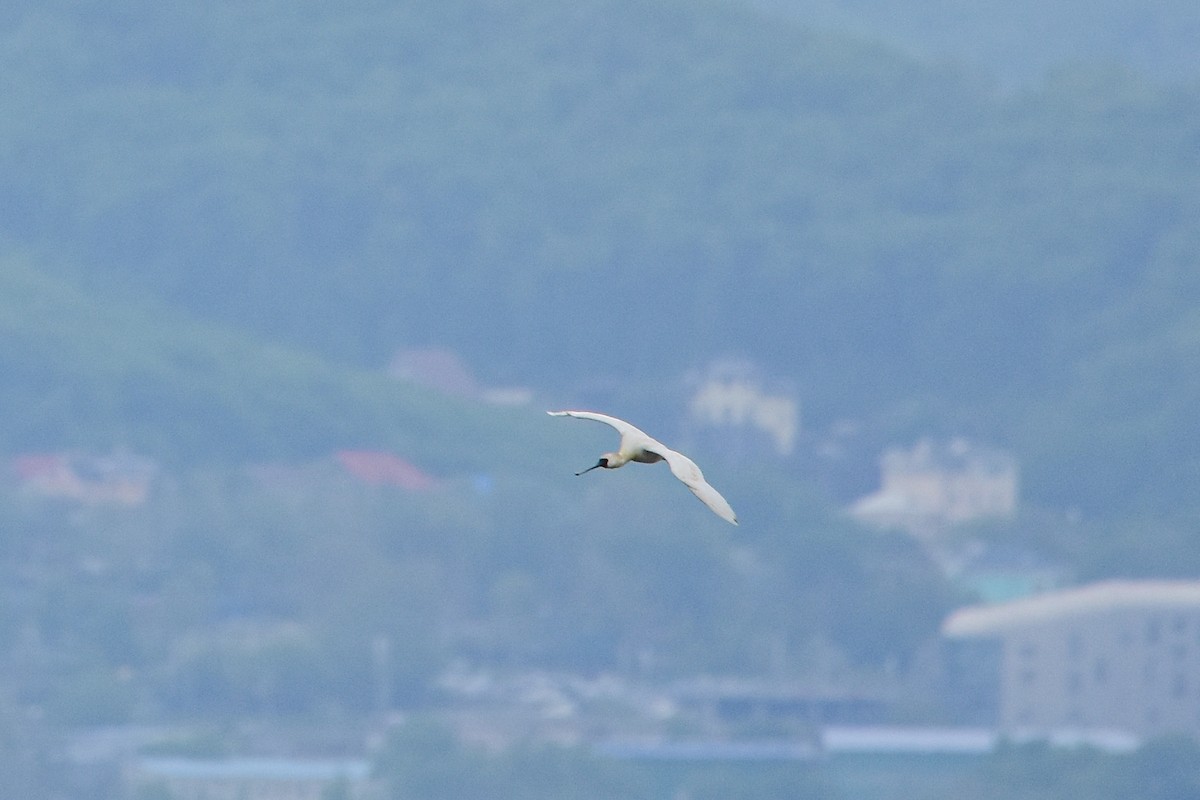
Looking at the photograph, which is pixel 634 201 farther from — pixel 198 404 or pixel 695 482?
pixel 695 482

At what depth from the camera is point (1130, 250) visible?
93.0m

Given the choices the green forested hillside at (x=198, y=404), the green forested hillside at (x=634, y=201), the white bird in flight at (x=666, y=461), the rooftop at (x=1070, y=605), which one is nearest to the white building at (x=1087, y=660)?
the rooftop at (x=1070, y=605)

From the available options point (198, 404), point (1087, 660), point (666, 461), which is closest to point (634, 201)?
point (198, 404)

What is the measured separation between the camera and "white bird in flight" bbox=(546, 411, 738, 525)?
493cm

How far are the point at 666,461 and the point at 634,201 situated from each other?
305 feet

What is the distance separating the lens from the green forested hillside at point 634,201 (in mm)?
89938

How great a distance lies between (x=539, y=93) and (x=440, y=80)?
3900mm

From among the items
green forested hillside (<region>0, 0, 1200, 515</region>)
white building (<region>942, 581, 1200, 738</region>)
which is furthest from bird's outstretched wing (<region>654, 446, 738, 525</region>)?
green forested hillside (<region>0, 0, 1200, 515</region>)

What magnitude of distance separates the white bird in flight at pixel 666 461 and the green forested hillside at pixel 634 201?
3008 inches

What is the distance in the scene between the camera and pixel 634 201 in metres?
97.7

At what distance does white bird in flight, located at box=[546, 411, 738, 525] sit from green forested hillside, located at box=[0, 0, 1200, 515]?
7639cm

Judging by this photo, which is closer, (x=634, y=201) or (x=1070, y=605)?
(x=1070, y=605)

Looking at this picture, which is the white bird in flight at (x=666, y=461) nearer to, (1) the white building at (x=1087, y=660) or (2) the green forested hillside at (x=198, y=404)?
(1) the white building at (x=1087, y=660)

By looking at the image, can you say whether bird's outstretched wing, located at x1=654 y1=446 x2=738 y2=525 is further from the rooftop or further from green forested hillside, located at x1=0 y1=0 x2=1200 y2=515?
green forested hillside, located at x1=0 y1=0 x2=1200 y2=515
